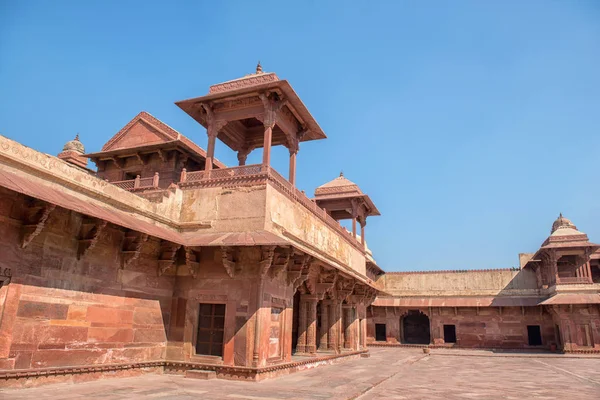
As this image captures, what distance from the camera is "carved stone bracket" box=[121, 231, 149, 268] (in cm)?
988

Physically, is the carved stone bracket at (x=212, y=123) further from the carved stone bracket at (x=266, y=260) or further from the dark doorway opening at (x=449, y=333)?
the dark doorway opening at (x=449, y=333)

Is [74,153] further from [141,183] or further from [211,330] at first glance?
[211,330]

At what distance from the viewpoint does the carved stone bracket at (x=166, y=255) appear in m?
11.0

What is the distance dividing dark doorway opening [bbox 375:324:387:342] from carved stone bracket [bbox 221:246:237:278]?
75.4 ft

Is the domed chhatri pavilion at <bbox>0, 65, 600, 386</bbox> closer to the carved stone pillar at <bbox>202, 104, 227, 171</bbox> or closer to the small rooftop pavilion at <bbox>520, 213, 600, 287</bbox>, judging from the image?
the carved stone pillar at <bbox>202, 104, 227, 171</bbox>

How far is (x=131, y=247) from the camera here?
32.9 ft

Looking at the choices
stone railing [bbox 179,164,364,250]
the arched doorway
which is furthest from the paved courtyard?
the arched doorway

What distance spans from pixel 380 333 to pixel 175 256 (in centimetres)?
2357

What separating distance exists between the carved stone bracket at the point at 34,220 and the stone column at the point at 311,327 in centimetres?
893

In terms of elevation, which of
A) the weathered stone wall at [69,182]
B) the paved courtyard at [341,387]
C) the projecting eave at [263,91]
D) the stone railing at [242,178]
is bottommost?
the paved courtyard at [341,387]

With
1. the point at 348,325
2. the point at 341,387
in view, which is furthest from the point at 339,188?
the point at 341,387

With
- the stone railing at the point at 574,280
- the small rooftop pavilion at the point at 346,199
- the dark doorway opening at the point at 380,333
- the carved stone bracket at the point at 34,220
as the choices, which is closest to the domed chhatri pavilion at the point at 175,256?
the carved stone bracket at the point at 34,220

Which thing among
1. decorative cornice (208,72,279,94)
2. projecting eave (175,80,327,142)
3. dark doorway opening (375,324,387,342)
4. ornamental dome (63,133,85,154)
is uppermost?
ornamental dome (63,133,85,154)

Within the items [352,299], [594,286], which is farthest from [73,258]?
[594,286]
